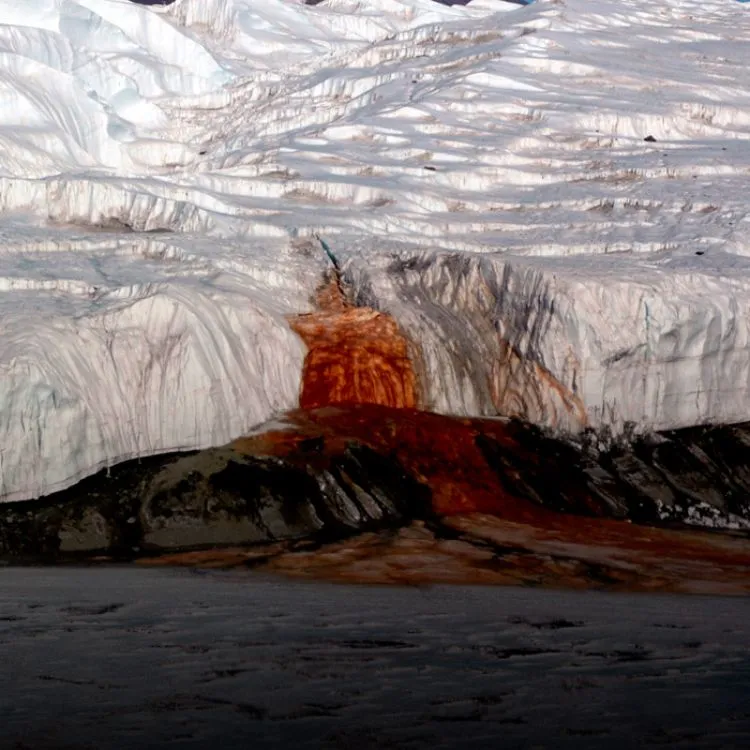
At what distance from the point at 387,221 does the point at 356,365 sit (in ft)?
22.1

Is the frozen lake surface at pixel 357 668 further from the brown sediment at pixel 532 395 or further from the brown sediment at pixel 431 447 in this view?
the brown sediment at pixel 532 395

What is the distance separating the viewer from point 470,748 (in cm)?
708

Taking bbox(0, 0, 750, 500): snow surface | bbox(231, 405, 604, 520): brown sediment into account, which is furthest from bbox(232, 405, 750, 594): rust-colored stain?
bbox(0, 0, 750, 500): snow surface

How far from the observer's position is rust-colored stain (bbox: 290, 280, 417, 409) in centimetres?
1927

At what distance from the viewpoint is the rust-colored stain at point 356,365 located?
19.3m

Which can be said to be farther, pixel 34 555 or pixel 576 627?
pixel 34 555

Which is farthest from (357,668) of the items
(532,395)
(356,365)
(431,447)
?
(532,395)

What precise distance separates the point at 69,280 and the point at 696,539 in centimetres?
923

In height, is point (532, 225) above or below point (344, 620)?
above

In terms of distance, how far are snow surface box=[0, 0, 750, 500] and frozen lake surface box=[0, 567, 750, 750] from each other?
5.09 metres

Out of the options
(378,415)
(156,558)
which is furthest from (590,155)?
(156,558)

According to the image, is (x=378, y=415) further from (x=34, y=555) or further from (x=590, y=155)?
(x=590, y=155)

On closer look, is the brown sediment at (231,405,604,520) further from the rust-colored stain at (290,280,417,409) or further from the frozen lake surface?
the frozen lake surface

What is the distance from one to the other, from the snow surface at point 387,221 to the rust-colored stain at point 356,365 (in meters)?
0.28
